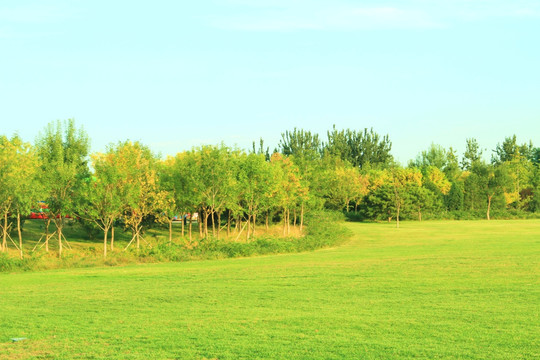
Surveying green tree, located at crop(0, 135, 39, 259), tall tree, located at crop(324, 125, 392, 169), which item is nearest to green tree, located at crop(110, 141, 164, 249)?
green tree, located at crop(0, 135, 39, 259)

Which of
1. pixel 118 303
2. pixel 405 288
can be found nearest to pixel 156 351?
pixel 118 303

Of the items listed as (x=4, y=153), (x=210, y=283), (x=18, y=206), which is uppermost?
(x=4, y=153)

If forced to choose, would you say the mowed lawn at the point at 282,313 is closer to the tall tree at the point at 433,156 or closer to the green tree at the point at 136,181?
the green tree at the point at 136,181

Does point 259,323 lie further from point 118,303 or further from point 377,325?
point 118,303

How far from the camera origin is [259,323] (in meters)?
14.0

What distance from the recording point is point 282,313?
15484 millimetres

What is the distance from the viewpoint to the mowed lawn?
11461 mm

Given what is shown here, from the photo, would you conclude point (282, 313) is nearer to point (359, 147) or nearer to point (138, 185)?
point (138, 185)

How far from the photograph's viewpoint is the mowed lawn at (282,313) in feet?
37.6

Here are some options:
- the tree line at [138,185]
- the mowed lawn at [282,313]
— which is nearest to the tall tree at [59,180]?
the tree line at [138,185]

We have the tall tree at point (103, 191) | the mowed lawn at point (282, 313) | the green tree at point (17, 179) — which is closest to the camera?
the mowed lawn at point (282, 313)

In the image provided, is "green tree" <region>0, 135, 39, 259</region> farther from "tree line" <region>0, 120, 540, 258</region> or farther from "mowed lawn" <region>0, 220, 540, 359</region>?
"mowed lawn" <region>0, 220, 540, 359</region>

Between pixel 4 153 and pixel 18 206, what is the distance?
371 cm

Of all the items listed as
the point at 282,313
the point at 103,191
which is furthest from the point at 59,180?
the point at 282,313
